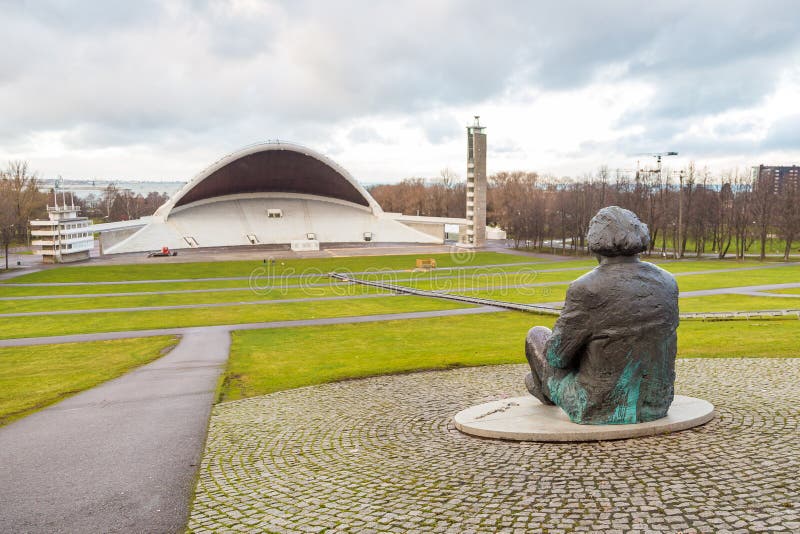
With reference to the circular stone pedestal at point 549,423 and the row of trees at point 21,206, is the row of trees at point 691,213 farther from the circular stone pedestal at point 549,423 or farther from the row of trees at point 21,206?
the row of trees at point 21,206

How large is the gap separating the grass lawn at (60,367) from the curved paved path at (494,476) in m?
5.48

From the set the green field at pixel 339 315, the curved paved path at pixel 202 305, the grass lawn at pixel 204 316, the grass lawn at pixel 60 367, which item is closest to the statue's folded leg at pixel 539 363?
the green field at pixel 339 315

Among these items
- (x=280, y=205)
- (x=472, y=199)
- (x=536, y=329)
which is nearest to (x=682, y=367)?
(x=536, y=329)

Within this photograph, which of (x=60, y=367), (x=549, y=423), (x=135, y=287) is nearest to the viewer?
(x=549, y=423)

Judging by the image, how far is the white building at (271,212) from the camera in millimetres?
64188

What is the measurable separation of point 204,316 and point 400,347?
11770 millimetres

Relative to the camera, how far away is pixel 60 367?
52.9 feet

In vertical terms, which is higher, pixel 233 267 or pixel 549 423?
pixel 549 423

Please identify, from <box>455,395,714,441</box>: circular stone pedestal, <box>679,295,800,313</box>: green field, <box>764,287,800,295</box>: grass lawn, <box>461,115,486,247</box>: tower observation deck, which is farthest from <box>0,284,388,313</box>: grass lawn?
<box>461,115,486,247</box>: tower observation deck

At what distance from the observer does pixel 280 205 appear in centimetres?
7544

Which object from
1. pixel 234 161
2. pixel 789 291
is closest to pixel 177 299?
pixel 789 291

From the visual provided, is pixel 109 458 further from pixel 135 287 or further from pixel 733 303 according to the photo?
pixel 135 287

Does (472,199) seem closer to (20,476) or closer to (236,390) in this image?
(236,390)

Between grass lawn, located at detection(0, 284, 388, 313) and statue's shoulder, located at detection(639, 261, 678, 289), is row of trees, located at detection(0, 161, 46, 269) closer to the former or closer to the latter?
grass lawn, located at detection(0, 284, 388, 313)
